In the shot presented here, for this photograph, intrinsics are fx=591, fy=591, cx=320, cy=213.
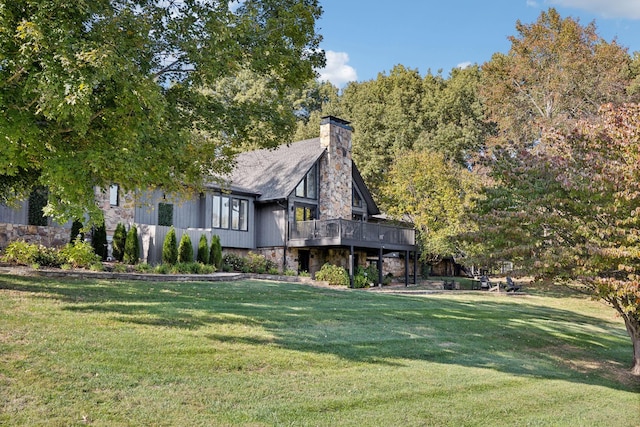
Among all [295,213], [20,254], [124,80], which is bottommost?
[20,254]

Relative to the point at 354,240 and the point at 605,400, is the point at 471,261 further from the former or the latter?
the point at 354,240

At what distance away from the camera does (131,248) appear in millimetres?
20625

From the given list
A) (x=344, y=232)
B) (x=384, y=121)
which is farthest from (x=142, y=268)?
(x=384, y=121)

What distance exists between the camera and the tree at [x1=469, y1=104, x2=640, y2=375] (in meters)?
10.8

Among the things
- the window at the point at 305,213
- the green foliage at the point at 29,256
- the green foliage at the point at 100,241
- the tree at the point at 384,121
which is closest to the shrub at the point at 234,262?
the window at the point at 305,213

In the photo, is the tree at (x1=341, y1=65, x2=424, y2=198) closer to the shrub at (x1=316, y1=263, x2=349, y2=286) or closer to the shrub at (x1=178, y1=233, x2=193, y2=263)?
the shrub at (x1=316, y1=263, x2=349, y2=286)

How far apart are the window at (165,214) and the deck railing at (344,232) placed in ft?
17.9

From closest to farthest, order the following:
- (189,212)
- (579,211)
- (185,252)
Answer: (579,211)
(185,252)
(189,212)

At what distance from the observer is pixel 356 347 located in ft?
36.0

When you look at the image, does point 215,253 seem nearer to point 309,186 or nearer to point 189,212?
point 189,212

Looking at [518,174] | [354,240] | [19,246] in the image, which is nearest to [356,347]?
[518,174]

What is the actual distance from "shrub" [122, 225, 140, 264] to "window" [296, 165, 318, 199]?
9.05 m

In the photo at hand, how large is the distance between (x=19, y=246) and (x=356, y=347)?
1015 cm

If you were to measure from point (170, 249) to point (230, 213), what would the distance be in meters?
5.92
